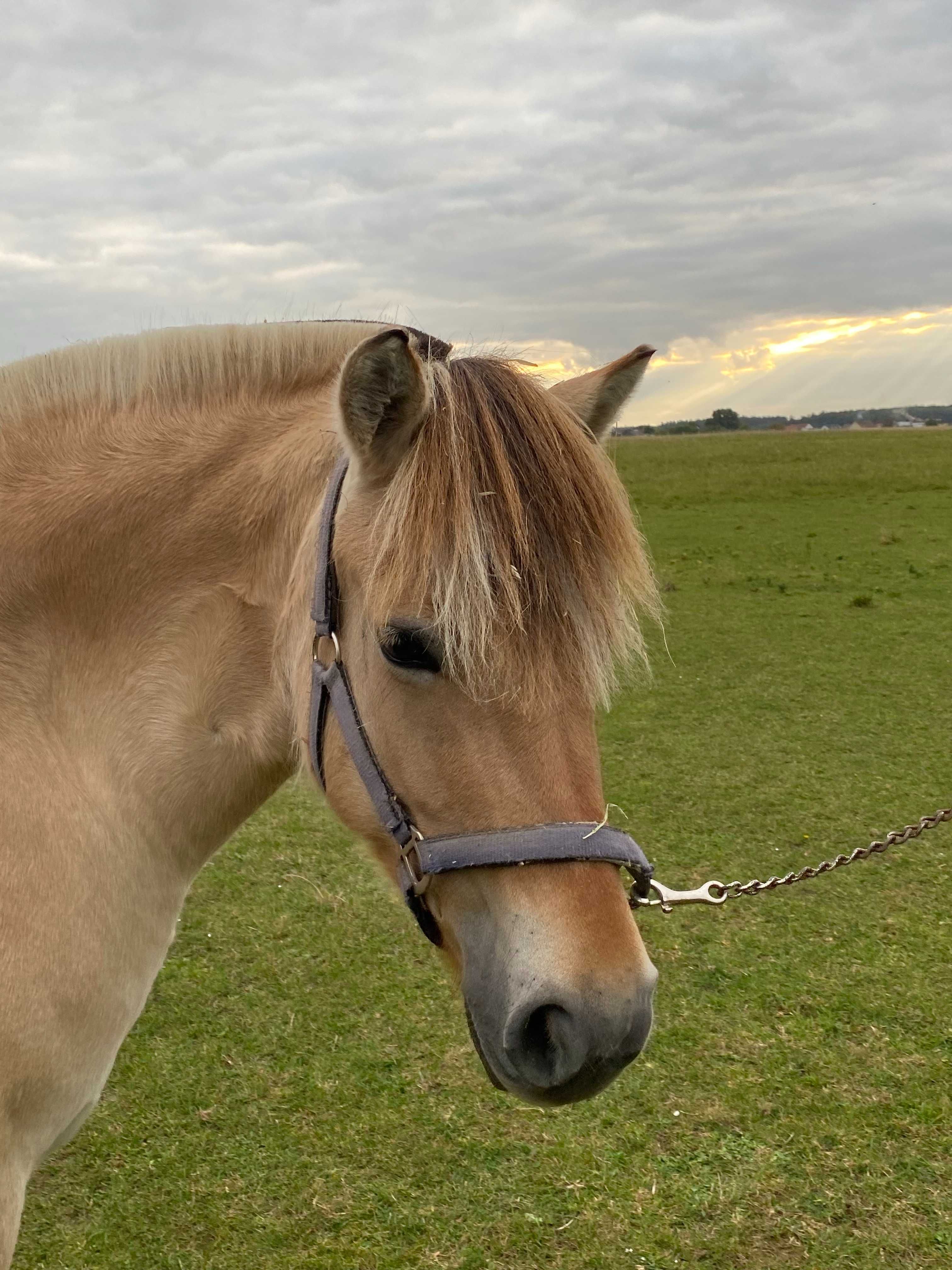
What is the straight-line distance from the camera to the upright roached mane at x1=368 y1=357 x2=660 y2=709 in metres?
1.55

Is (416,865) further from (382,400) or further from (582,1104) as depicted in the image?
(582,1104)

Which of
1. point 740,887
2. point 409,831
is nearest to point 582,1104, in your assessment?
point 740,887

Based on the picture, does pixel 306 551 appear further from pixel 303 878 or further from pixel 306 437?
pixel 303 878

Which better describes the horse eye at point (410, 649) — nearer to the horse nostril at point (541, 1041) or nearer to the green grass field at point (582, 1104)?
the horse nostril at point (541, 1041)

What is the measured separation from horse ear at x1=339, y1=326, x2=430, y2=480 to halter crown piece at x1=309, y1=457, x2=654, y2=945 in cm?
11

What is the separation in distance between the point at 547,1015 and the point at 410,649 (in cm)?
67

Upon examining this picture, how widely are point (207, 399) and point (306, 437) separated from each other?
30cm

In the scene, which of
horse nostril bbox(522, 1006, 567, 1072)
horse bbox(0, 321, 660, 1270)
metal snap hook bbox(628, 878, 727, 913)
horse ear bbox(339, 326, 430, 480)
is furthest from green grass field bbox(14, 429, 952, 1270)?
horse ear bbox(339, 326, 430, 480)

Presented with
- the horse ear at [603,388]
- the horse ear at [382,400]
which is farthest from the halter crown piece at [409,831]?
the horse ear at [603,388]

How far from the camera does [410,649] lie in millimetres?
1598

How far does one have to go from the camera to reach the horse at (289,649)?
5.04 ft

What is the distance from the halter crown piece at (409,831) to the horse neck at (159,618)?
0.13m

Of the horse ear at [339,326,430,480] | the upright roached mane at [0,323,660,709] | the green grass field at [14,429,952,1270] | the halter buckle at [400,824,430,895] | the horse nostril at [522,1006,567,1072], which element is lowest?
the green grass field at [14,429,952,1270]

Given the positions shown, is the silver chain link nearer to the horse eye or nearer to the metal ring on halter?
the horse eye
